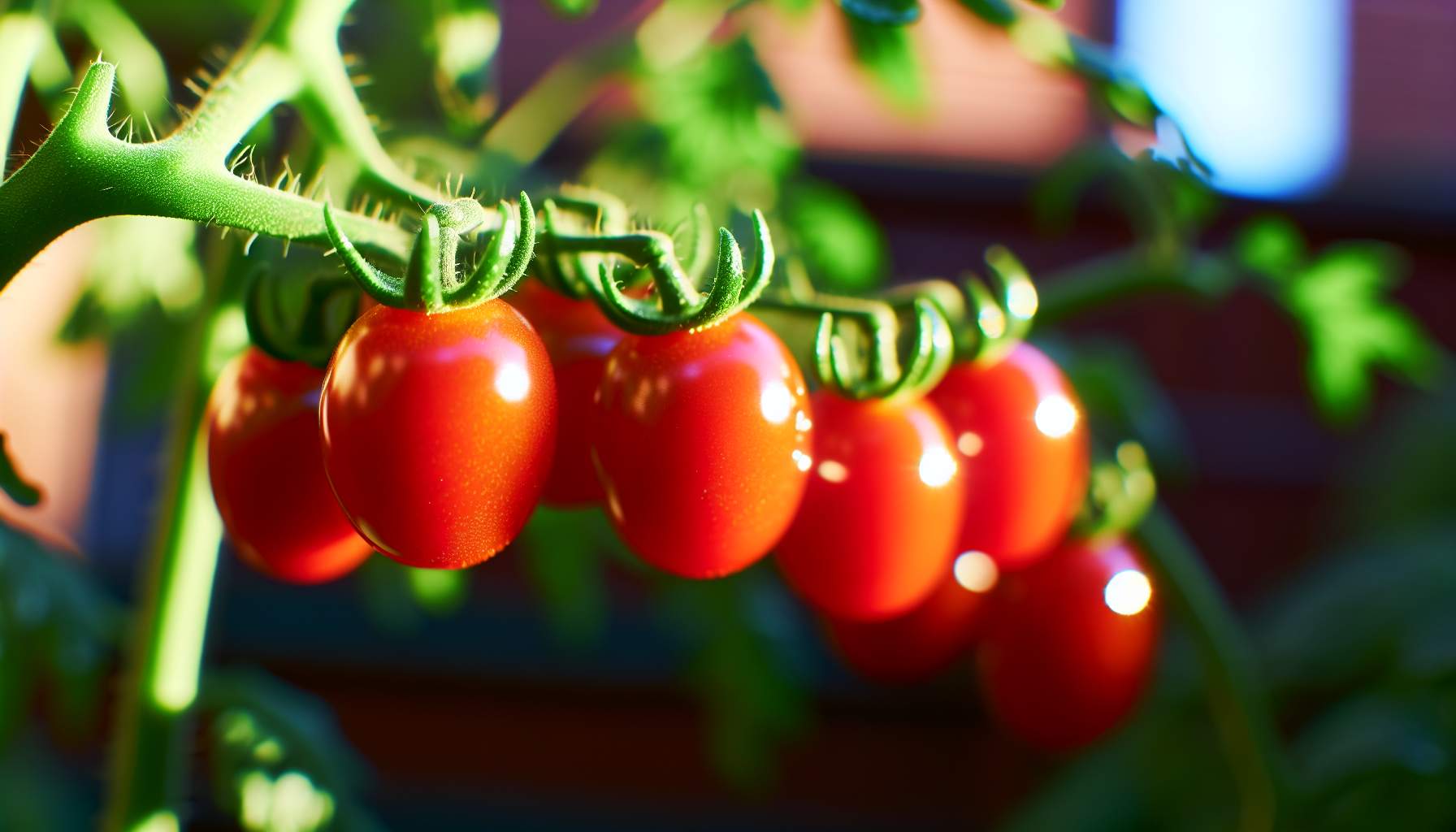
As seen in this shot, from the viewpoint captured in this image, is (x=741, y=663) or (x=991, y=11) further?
(x=741, y=663)

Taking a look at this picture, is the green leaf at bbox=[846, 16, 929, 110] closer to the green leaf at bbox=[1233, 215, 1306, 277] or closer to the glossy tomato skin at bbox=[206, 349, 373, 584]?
the green leaf at bbox=[1233, 215, 1306, 277]

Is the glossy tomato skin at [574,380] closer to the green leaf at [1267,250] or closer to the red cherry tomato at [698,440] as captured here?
the red cherry tomato at [698,440]

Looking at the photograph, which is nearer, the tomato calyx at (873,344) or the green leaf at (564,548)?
the tomato calyx at (873,344)

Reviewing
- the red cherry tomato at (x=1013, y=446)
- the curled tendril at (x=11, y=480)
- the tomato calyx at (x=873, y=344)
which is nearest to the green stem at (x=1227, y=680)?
the red cherry tomato at (x=1013, y=446)

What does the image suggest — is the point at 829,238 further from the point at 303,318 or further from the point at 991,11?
the point at 303,318

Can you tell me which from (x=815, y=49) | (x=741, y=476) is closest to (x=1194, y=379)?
(x=815, y=49)

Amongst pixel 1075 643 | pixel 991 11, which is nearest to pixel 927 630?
pixel 1075 643
